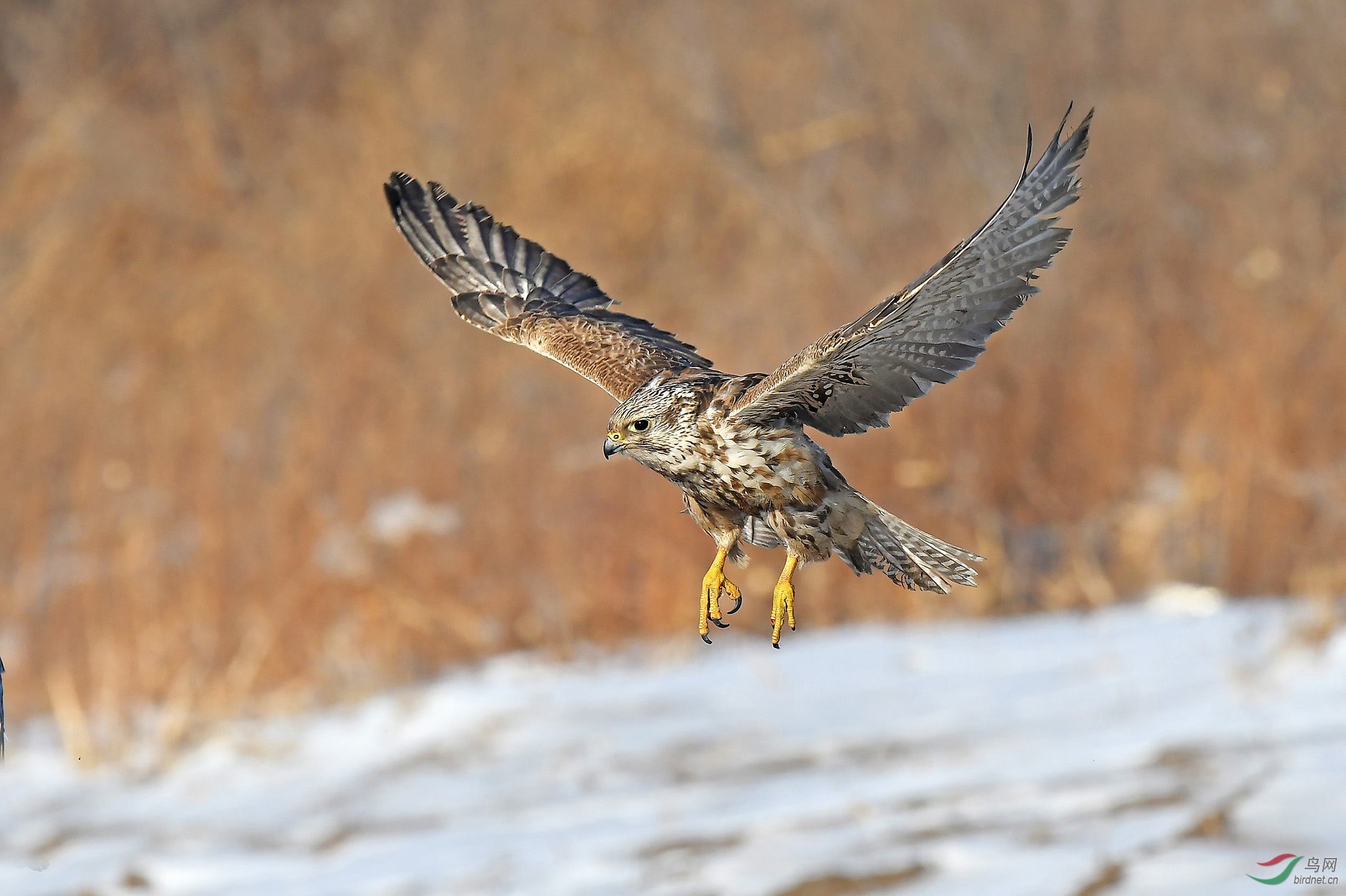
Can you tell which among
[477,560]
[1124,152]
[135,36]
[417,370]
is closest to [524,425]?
[477,560]

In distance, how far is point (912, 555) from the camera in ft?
7.32

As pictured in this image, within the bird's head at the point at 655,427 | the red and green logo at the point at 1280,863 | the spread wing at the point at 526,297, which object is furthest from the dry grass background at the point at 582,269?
the bird's head at the point at 655,427

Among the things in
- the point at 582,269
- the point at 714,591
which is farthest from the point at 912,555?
the point at 582,269

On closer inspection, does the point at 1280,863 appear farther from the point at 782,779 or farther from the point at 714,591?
the point at 714,591

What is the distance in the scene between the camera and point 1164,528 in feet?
33.2

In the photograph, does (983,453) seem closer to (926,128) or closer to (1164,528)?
(1164,528)

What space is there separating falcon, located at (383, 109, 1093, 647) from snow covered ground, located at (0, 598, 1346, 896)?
194 inches

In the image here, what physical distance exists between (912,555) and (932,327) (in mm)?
329

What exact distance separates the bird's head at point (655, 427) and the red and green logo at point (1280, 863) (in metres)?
4.91

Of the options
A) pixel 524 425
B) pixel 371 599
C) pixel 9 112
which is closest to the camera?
pixel 371 599

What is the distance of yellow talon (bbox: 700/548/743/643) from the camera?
202 centimetres

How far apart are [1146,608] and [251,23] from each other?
1625cm

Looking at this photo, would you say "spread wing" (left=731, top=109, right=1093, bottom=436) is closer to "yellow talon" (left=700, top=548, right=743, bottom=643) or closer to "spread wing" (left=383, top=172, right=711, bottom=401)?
"yellow talon" (left=700, top=548, right=743, bottom=643)

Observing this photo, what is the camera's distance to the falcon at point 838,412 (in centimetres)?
195
